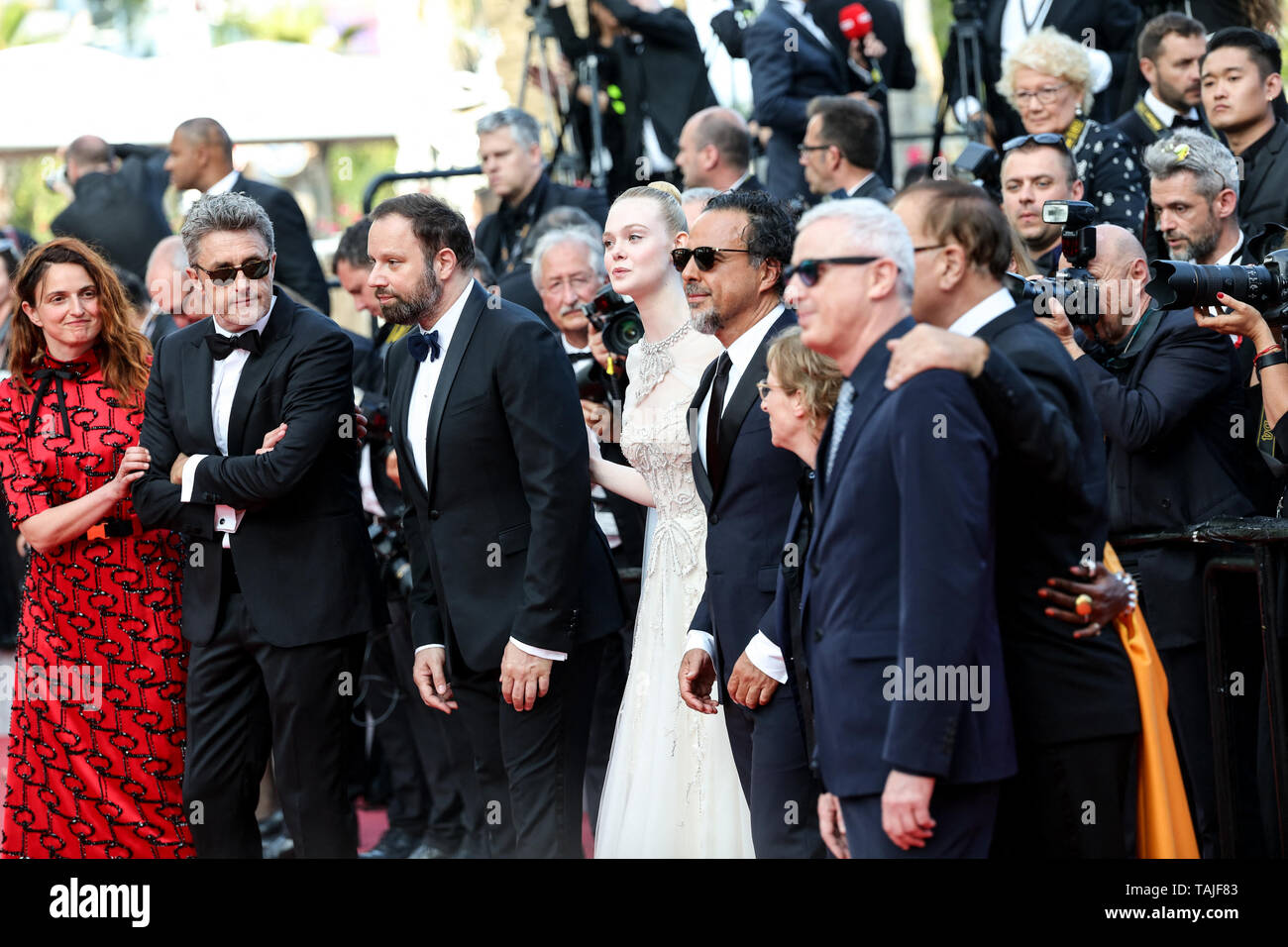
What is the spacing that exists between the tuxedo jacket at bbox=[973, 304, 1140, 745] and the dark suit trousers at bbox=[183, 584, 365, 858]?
2169mm

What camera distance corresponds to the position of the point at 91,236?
8.89 meters

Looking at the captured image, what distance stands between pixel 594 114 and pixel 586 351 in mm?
3148

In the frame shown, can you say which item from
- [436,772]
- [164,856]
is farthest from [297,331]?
[436,772]

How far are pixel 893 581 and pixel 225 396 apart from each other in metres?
2.40

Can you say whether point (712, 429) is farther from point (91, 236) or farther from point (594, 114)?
point (91, 236)

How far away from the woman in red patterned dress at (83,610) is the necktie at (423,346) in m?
1.09

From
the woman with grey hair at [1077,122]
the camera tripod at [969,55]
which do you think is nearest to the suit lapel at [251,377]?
the woman with grey hair at [1077,122]

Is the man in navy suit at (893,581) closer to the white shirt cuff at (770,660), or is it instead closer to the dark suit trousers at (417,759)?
the white shirt cuff at (770,660)

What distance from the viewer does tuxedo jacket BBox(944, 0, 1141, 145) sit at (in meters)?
7.44

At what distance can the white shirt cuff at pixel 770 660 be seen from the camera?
11.9ft

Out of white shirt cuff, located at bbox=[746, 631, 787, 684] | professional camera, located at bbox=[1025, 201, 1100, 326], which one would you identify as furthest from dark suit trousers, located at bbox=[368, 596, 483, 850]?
professional camera, located at bbox=[1025, 201, 1100, 326]

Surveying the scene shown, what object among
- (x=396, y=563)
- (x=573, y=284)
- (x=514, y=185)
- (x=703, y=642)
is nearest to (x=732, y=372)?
(x=703, y=642)

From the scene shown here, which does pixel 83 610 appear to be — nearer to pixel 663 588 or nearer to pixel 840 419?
pixel 663 588

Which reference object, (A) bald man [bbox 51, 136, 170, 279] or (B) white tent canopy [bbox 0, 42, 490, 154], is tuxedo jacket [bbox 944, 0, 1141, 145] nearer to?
(A) bald man [bbox 51, 136, 170, 279]
